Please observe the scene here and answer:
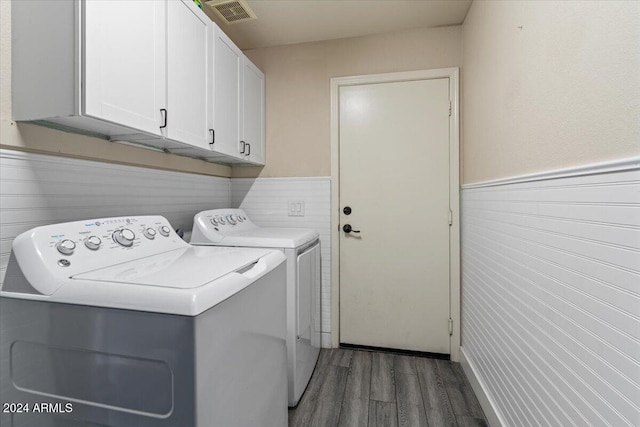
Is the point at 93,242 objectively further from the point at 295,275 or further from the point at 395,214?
the point at 395,214

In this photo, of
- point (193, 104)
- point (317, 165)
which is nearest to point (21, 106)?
point (193, 104)

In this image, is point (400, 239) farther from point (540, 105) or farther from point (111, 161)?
point (111, 161)

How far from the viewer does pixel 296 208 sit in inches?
95.6

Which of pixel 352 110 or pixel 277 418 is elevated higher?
pixel 352 110

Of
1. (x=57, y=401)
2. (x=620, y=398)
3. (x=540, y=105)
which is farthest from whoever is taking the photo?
(x=540, y=105)

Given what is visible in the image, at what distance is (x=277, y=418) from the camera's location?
1.24 meters

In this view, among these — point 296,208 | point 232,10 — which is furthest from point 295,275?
point 232,10

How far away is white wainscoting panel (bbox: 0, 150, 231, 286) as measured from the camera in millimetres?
997

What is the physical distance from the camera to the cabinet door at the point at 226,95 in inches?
67.7

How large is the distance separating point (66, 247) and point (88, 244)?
7cm

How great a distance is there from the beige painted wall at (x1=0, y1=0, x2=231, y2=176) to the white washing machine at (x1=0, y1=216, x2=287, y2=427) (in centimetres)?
34

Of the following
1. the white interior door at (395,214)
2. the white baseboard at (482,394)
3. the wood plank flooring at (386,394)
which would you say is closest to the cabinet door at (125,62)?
the white interior door at (395,214)

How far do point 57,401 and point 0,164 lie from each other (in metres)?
0.76

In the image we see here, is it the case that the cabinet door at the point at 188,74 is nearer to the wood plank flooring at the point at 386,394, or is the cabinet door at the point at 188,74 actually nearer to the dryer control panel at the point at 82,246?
the dryer control panel at the point at 82,246
